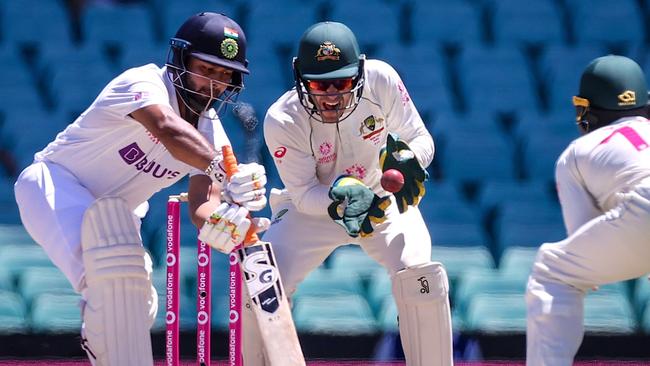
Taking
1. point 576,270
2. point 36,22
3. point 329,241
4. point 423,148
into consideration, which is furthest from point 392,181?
point 36,22

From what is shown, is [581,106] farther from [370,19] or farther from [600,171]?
[370,19]

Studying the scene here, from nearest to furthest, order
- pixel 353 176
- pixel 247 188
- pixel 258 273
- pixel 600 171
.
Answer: pixel 247 188 < pixel 258 273 < pixel 600 171 < pixel 353 176

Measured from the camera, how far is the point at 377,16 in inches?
225

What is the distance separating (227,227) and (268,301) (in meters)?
0.25

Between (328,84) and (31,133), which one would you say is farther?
(31,133)

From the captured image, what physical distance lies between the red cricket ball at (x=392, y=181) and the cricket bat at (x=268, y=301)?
Result: 0.42 metres

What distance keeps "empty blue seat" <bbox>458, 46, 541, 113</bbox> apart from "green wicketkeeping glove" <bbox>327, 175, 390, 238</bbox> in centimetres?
254

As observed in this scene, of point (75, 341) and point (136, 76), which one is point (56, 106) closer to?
point (75, 341)

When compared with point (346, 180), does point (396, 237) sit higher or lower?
lower

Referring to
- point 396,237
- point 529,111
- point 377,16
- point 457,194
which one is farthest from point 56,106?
point 396,237

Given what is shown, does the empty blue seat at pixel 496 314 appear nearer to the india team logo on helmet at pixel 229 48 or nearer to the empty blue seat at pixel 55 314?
the empty blue seat at pixel 55 314

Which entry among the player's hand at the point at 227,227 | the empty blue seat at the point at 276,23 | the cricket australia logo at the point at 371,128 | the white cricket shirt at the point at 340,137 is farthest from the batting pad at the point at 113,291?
the empty blue seat at the point at 276,23

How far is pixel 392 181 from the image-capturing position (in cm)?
304

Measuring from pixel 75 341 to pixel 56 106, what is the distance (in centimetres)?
131
